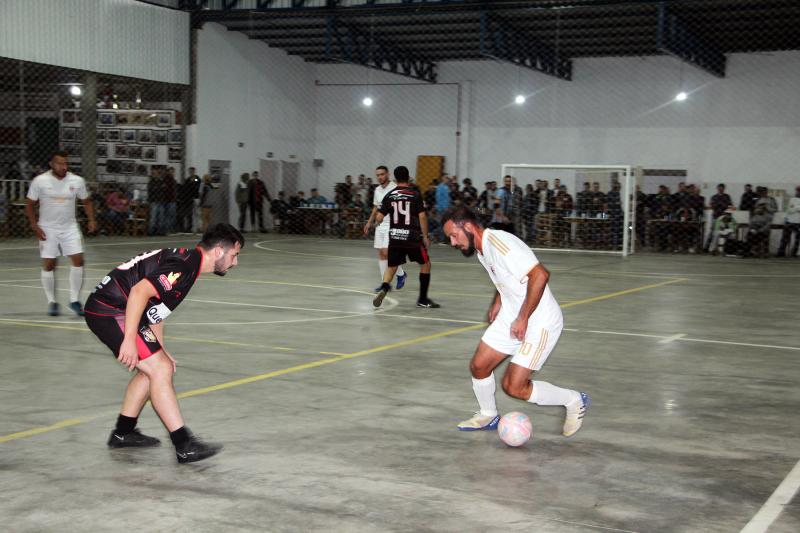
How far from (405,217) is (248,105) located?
75.4ft

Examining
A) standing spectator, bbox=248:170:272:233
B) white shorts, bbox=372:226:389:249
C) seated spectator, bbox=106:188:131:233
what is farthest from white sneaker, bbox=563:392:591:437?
standing spectator, bbox=248:170:272:233

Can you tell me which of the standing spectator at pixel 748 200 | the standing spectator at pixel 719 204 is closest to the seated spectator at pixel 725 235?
the standing spectator at pixel 719 204

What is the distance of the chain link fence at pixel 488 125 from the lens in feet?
94.9

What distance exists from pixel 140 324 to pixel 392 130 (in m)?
32.2

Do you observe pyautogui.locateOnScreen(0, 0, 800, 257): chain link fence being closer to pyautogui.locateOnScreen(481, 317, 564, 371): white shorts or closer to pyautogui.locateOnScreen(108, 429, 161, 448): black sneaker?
pyautogui.locateOnScreen(481, 317, 564, 371): white shorts

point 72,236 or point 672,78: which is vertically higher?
point 672,78

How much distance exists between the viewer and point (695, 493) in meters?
5.29

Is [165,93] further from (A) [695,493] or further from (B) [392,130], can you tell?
(A) [695,493]

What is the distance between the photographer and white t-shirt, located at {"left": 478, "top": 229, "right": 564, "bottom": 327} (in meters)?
6.05

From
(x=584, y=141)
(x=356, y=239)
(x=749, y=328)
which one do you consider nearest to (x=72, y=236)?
(x=749, y=328)

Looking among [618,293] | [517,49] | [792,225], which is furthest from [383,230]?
[517,49]

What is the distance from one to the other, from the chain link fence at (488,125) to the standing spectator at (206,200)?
0.07m

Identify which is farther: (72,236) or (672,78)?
(672,78)

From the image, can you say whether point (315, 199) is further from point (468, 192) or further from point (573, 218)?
point (573, 218)
